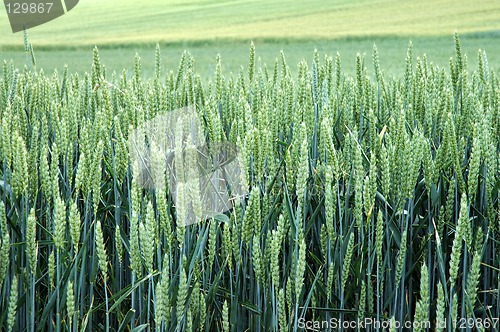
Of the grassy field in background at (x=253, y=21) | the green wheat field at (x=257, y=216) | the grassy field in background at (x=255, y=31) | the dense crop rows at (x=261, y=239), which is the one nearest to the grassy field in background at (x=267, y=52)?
the grassy field in background at (x=255, y=31)

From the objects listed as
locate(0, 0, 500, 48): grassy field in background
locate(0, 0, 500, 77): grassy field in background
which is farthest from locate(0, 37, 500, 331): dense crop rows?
locate(0, 0, 500, 48): grassy field in background

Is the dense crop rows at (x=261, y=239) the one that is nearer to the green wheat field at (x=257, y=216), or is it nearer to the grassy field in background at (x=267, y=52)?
the green wheat field at (x=257, y=216)

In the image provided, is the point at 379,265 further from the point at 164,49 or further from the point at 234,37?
the point at 234,37

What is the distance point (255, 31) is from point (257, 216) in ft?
33.0

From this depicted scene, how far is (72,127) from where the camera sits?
52.4 inches

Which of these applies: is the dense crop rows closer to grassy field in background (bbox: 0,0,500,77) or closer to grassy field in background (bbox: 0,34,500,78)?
grassy field in background (bbox: 0,34,500,78)

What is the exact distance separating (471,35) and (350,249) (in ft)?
29.5

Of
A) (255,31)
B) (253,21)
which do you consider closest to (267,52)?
(255,31)

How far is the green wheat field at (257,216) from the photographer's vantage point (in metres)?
0.84

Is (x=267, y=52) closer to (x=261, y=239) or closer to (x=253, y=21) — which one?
(x=253, y=21)

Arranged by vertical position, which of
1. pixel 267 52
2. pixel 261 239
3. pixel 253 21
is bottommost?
pixel 267 52

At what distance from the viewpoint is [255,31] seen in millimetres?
10680

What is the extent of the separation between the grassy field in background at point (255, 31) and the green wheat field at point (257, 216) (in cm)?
519

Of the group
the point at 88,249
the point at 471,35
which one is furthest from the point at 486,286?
the point at 471,35
